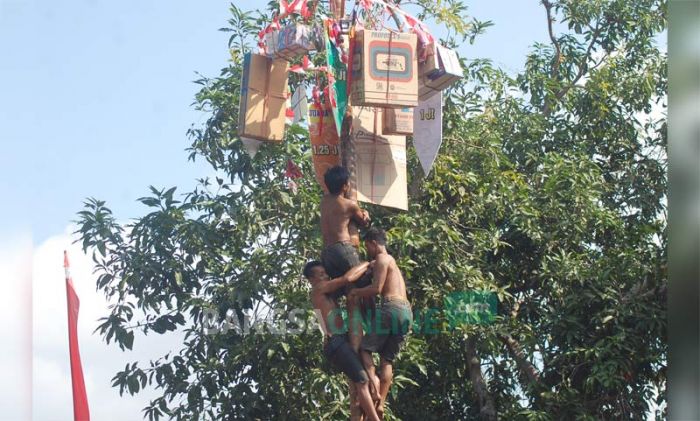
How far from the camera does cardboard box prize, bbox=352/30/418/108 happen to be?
507 cm

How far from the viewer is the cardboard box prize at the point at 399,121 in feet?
18.0

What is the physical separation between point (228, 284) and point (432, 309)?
1.65m

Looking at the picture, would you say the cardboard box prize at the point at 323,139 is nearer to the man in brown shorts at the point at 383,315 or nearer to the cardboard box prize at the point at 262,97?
the cardboard box prize at the point at 262,97

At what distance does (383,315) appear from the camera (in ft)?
16.8

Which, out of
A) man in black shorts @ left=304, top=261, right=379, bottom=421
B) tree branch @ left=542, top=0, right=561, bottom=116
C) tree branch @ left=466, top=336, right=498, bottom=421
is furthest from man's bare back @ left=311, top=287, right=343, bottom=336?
tree branch @ left=542, top=0, right=561, bottom=116

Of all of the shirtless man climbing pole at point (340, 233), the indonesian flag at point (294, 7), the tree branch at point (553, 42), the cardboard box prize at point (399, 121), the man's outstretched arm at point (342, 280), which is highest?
the tree branch at point (553, 42)

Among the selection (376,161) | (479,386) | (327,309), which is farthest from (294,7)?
(479,386)

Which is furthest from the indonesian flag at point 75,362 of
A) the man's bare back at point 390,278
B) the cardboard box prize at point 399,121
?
the cardboard box prize at point 399,121

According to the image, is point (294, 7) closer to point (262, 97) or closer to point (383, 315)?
point (262, 97)

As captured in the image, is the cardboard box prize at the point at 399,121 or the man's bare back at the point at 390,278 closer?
the man's bare back at the point at 390,278

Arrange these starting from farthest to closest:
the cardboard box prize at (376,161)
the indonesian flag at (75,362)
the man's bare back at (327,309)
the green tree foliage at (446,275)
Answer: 1. the green tree foliage at (446,275)
2. the indonesian flag at (75,362)
3. the cardboard box prize at (376,161)
4. the man's bare back at (327,309)

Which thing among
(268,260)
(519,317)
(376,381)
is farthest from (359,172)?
(519,317)

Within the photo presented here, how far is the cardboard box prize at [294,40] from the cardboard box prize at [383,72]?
303mm

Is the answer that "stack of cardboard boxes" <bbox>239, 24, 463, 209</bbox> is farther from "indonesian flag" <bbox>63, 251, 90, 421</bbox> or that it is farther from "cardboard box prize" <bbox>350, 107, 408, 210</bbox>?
"indonesian flag" <bbox>63, 251, 90, 421</bbox>
